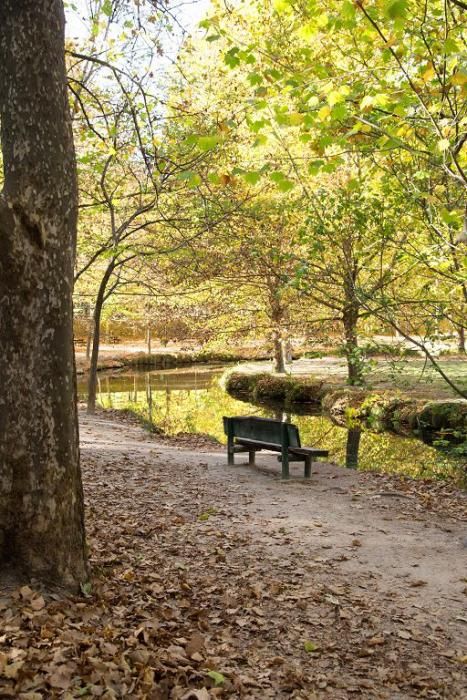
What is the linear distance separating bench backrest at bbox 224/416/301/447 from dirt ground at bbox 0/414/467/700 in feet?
4.15

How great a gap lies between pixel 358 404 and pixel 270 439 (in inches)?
421

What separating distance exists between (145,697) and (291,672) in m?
1.12

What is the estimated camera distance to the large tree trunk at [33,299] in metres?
4.20

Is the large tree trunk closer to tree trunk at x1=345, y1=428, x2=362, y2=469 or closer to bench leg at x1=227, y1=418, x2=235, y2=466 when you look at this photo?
bench leg at x1=227, y1=418, x2=235, y2=466

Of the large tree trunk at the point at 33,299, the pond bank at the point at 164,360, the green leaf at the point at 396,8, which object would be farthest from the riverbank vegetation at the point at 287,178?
the pond bank at the point at 164,360

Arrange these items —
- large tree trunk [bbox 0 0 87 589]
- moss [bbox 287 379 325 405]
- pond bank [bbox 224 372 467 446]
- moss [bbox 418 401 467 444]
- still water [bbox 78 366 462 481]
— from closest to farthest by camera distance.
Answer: large tree trunk [bbox 0 0 87 589] < still water [bbox 78 366 462 481] < moss [bbox 418 401 467 444] < pond bank [bbox 224 372 467 446] < moss [bbox 287 379 325 405]

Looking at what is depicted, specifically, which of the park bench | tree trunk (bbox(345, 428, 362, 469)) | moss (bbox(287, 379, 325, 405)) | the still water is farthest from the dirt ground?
moss (bbox(287, 379, 325, 405))

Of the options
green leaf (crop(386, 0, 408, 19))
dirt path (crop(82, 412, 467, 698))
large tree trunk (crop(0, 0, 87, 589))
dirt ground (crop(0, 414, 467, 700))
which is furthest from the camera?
green leaf (crop(386, 0, 408, 19))

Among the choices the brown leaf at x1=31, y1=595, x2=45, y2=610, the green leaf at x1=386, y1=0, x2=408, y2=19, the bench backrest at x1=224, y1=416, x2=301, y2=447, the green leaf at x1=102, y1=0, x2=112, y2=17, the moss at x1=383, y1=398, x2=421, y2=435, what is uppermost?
the green leaf at x1=102, y1=0, x2=112, y2=17

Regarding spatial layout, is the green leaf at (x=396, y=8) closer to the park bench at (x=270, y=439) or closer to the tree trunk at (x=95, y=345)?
the park bench at (x=270, y=439)

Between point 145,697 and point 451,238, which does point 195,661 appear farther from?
point 451,238

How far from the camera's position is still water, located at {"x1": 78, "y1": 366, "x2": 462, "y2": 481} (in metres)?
13.8

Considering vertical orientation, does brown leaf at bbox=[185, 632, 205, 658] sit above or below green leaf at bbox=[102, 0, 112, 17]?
below

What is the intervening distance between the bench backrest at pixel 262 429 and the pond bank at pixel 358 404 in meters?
3.91
